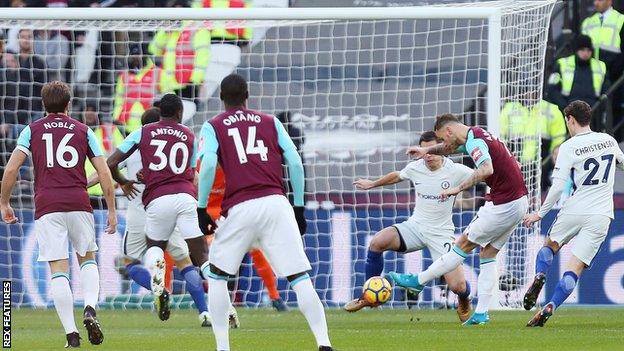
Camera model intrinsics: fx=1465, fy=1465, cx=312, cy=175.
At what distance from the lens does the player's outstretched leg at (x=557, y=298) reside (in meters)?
13.0

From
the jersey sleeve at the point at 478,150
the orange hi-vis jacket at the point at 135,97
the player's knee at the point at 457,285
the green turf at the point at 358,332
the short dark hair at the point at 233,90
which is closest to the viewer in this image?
the short dark hair at the point at 233,90

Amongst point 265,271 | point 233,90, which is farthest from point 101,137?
point 233,90

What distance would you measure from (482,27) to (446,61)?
0.60m

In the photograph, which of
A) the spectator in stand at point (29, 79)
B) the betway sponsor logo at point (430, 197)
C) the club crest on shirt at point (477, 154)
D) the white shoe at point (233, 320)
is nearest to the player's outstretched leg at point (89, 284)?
the white shoe at point (233, 320)

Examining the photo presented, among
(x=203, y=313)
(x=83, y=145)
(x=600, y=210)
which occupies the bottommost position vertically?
(x=203, y=313)

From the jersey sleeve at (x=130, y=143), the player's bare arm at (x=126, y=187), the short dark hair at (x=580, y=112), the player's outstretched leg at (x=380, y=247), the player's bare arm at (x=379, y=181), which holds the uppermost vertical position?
the short dark hair at (x=580, y=112)

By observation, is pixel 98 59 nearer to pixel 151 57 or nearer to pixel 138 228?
pixel 151 57

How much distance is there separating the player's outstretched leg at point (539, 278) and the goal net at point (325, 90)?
2.98 metres

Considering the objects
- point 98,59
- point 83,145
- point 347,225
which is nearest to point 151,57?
point 98,59

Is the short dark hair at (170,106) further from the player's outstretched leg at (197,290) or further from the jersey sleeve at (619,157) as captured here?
the jersey sleeve at (619,157)

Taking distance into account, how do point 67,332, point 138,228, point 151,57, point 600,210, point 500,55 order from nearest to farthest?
point 67,332 < point 600,210 < point 138,228 < point 500,55 < point 151,57

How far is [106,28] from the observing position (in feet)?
57.1

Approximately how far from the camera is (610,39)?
18.5 m

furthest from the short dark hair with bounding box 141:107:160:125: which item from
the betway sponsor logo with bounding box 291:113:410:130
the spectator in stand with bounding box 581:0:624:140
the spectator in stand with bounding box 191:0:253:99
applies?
the spectator in stand with bounding box 581:0:624:140
